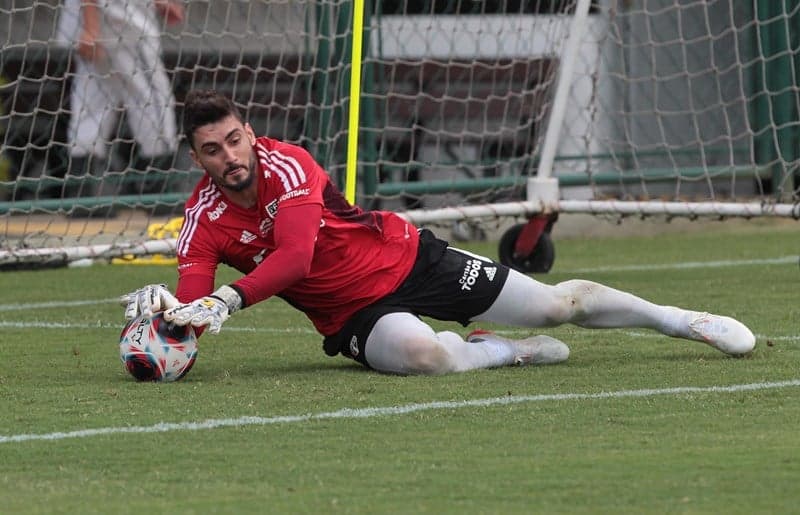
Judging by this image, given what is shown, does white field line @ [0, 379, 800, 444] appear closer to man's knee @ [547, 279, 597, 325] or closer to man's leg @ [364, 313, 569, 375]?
man's leg @ [364, 313, 569, 375]

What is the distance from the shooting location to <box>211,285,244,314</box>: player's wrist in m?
5.09

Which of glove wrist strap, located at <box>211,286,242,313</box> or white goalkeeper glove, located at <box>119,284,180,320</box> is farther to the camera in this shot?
white goalkeeper glove, located at <box>119,284,180,320</box>

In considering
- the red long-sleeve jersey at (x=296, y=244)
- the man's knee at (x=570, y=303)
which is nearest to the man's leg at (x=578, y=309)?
the man's knee at (x=570, y=303)

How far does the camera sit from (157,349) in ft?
17.3

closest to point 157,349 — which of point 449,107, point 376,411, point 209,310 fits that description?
point 209,310

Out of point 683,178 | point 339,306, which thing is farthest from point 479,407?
point 683,178

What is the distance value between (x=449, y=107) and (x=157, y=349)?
19.1 feet

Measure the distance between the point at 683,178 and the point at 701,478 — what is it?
616 centimetres

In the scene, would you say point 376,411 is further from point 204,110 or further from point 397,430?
point 204,110

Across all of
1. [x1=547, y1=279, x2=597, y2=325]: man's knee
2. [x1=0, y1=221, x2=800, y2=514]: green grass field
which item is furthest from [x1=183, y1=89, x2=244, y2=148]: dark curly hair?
[x1=547, y1=279, x2=597, y2=325]: man's knee

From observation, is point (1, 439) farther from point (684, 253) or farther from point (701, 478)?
point (684, 253)

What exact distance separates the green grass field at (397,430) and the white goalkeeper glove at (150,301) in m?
0.23

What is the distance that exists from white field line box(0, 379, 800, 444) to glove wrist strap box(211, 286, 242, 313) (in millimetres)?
602

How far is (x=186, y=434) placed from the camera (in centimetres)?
430
